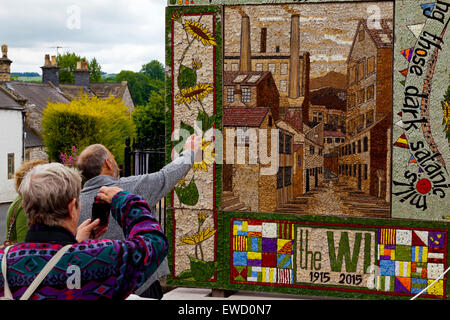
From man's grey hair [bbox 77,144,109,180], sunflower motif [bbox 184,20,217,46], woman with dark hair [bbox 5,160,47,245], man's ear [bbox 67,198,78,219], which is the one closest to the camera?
man's ear [bbox 67,198,78,219]

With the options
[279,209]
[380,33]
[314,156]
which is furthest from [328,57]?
[279,209]

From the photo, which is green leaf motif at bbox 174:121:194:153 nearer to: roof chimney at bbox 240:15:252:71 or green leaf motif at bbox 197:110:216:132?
green leaf motif at bbox 197:110:216:132

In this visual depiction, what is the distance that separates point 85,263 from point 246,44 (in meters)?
5.32

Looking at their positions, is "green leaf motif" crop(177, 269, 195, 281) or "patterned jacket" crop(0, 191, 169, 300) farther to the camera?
"green leaf motif" crop(177, 269, 195, 281)

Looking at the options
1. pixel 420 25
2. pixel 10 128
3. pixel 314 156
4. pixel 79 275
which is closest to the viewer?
pixel 79 275

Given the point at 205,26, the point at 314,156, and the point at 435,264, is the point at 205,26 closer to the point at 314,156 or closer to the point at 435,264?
the point at 314,156

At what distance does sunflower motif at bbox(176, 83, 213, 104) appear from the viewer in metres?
7.79

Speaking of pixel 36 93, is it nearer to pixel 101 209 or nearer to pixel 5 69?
pixel 5 69

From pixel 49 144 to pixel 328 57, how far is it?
27.6 m

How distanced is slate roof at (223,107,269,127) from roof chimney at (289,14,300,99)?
40 centimetres

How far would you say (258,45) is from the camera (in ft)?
25.0

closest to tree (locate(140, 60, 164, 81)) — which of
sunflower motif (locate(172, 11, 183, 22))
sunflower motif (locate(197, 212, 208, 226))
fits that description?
sunflower motif (locate(172, 11, 183, 22))

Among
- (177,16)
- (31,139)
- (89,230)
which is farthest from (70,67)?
(89,230)

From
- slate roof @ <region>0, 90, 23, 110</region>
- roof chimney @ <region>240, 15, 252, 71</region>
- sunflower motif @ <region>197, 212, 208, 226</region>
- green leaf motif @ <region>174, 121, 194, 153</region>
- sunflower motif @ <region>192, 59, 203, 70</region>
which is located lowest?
sunflower motif @ <region>197, 212, 208, 226</region>
